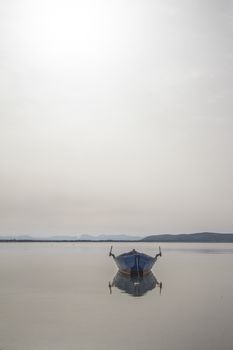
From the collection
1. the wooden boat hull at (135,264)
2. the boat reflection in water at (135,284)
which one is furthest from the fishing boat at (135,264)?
the boat reflection in water at (135,284)

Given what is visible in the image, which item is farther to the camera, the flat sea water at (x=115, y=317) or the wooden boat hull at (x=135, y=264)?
the wooden boat hull at (x=135, y=264)

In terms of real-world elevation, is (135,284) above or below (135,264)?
below

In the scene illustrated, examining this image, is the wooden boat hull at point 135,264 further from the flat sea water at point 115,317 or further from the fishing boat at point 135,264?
the flat sea water at point 115,317

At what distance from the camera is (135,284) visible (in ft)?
63.3

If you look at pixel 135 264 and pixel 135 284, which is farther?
pixel 135 264

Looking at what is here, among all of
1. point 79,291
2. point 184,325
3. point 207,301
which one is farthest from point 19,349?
point 79,291

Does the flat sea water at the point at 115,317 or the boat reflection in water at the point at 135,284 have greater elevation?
the boat reflection in water at the point at 135,284

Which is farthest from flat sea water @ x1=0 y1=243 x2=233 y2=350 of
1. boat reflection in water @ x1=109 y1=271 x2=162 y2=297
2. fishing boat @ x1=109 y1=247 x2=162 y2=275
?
fishing boat @ x1=109 y1=247 x2=162 y2=275

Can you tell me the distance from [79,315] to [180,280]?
37.3 feet

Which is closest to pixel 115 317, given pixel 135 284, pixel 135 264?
pixel 135 284

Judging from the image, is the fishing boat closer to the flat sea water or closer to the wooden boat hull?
the wooden boat hull

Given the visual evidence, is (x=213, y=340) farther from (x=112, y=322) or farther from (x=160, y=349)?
(x=112, y=322)

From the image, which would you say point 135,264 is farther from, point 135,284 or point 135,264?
point 135,284

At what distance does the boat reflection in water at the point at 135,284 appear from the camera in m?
17.6
